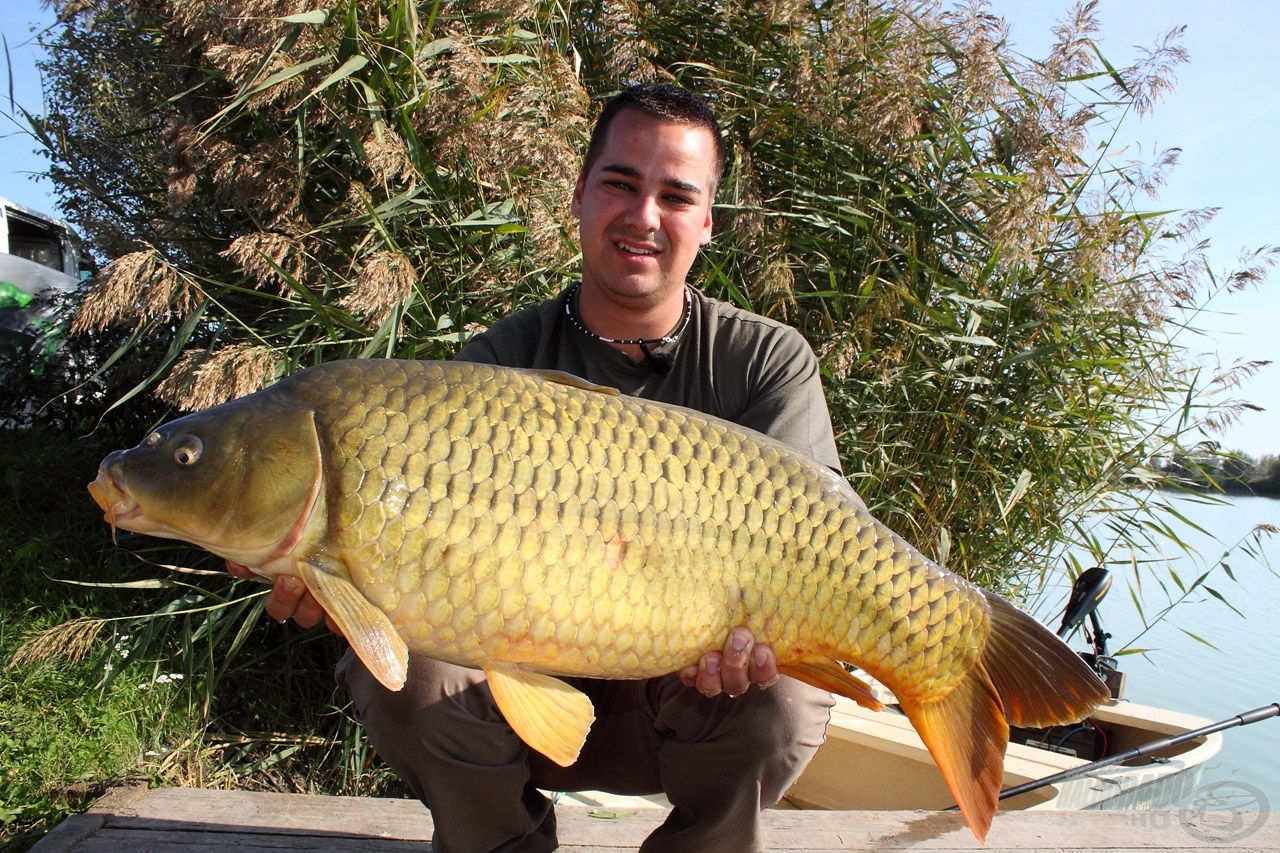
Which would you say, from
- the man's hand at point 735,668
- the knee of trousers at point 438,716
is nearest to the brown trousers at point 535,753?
the knee of trousers at point 438,716

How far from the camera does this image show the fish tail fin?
131cm

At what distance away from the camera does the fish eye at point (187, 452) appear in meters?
1.21

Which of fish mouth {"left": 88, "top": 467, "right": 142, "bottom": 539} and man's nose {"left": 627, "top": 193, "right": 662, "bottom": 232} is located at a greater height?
man's nose {"left": 627, "top": 193, "right": 662, "bottom": 232}

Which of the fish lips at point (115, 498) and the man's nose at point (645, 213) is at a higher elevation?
the man's nose at point (645, 213)

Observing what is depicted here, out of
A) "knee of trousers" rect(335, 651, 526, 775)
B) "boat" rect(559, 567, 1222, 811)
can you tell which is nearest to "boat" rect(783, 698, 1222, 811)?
"boat" rect(559, 567, 1222, 811)

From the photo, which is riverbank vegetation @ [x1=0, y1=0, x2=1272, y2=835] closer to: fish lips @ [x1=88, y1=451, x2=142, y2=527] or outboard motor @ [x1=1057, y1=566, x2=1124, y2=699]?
outboard motor @ [x1=1057, y1=566, x2=1124, y2=699]

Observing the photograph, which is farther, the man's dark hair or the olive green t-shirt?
the man's dark hair

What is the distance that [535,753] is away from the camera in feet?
5.02

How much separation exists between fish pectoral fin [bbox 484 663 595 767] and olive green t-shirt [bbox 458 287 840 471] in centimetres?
64

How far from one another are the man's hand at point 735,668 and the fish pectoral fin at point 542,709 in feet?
0.53

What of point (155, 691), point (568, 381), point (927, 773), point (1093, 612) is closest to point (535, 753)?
point (568, 381)
